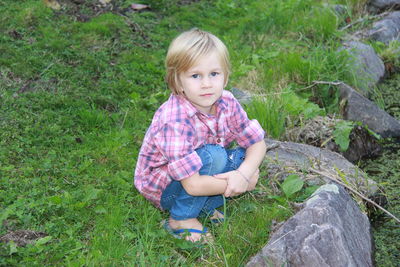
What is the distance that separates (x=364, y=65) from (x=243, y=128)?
245 centimetres

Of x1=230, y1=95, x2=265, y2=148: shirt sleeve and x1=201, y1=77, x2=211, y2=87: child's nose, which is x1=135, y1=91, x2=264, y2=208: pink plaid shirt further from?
x1=201, y1=77, x2=211, y2=87: child's nose

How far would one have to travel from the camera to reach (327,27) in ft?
17.8

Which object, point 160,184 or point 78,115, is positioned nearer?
point 160,184

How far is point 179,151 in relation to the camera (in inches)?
102

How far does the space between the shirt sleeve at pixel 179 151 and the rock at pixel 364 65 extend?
102 inches

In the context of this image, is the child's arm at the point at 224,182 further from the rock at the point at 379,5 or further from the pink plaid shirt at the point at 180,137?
the rock at the point at 379,5

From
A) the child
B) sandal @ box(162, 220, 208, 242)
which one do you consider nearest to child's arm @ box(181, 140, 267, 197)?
the child

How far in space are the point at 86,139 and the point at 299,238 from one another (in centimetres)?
183

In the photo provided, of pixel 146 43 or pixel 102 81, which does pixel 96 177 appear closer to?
pixel 102 81

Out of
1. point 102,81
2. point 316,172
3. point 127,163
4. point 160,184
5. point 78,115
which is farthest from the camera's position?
point 102,81

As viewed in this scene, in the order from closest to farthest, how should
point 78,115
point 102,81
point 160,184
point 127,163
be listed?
point 160,184
point 127,163
point 78,115
point 102,81

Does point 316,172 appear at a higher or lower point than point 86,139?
higher

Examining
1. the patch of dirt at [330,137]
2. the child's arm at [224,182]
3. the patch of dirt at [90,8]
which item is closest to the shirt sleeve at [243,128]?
the child's arm at [224,182]

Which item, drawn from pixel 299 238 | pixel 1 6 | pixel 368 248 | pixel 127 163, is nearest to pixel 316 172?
pixel 368 248
